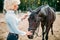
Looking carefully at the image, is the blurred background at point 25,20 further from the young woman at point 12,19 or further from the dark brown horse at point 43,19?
the young woman at point 12,19

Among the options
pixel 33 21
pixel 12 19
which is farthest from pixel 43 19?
pixel 12 19

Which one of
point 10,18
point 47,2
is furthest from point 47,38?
point 10,18

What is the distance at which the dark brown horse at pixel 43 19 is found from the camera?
2000 mm

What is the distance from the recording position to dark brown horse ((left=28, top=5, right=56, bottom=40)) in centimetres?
200

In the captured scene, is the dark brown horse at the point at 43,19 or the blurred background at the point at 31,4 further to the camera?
the blurred background at the point at 31,4

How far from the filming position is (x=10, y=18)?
1.16 metres

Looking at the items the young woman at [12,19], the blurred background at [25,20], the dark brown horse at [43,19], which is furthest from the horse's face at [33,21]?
the young woman at [12,19]

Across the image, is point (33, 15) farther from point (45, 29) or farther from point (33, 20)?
point (45, 29)

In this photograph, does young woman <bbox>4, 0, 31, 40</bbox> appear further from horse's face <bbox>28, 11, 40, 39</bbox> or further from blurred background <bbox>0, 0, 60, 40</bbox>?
blurred background <bbox>0, 0, 60, 40</bbox>

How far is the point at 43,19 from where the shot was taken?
2137mm

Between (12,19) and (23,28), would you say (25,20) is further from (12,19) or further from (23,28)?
(12,19)

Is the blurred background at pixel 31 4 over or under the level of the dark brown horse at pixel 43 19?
over

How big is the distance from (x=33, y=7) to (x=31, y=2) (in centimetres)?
7

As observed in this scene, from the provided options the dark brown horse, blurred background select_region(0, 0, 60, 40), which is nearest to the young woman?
the dark brown horse
